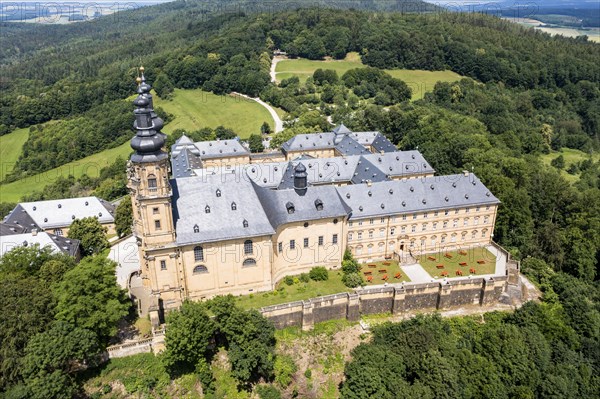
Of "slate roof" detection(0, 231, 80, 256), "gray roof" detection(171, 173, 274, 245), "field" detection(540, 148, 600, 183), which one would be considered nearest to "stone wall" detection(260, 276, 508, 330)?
"gray roof" detection(171, 173, 274, 245)

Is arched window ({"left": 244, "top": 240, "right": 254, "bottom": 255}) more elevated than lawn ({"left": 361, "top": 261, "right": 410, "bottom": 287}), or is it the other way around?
arched window ({"left": 244, "top": 240, "right": 254, "bottom": 255})

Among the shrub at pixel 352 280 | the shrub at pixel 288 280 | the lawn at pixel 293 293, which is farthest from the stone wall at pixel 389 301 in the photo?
the shrub at pixel 288 280

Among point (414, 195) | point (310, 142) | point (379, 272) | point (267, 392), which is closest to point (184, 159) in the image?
point (310, 142)

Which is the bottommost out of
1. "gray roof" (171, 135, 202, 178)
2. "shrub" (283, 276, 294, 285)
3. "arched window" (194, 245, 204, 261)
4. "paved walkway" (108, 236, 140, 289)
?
"paved walkway" (108, 236, 140, 289)

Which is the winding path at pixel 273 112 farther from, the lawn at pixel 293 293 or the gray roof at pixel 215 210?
the lawn at pixel 293 293

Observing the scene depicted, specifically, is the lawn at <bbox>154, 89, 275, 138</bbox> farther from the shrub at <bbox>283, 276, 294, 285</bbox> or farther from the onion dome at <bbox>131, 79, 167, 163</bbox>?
the onion dome at <bbox>131, 79, 167, 163</bbox>

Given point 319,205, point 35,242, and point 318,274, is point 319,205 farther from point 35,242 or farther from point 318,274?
point 35,242
